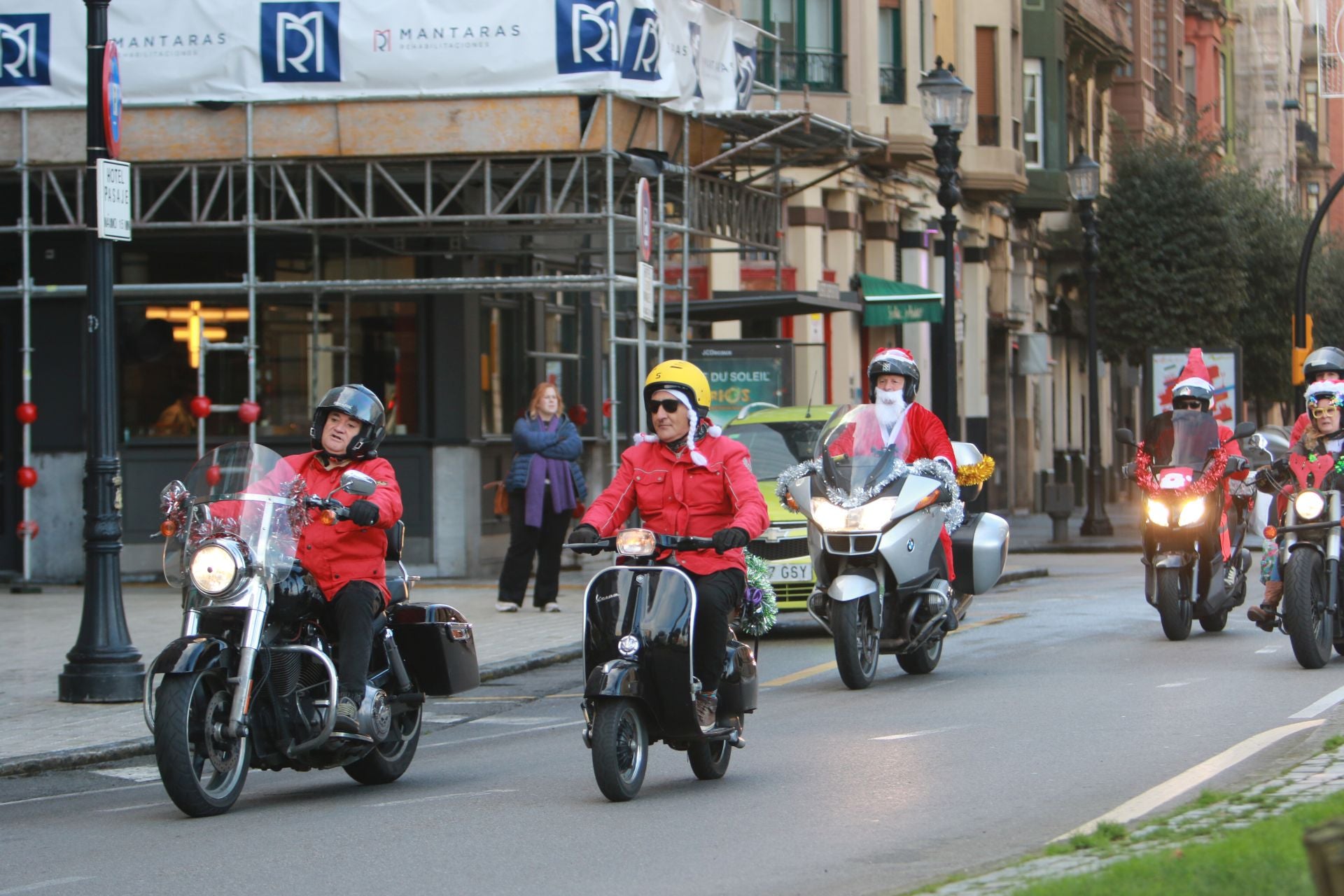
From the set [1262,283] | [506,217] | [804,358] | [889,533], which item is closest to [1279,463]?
[889,533]

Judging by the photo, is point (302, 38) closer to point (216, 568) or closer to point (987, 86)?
point (216, 568)

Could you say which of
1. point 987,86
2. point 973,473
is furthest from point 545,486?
point 987,86

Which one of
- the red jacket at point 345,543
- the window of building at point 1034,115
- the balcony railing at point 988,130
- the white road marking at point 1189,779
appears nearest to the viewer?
the white road marking at point 1189,779

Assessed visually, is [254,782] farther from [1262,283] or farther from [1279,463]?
[1262,283]

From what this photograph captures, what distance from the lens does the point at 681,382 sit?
8883 millimetres

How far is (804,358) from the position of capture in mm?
31297

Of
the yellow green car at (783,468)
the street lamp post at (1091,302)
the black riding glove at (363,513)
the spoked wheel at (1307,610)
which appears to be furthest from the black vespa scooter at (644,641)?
the street lamp post at (1091,302)

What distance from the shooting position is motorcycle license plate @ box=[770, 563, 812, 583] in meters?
15.9

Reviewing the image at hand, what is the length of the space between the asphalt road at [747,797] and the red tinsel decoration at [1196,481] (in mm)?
1533

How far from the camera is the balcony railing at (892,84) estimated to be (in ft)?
110

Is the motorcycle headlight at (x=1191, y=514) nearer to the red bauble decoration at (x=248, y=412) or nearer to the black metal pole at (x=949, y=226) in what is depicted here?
the black metal pole at (x=949, y=226)

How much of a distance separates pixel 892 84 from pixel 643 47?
15.6 m

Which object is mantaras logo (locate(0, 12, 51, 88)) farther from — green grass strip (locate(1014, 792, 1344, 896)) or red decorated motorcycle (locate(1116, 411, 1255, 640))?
green grass strip (locate(1014, 792, 1344, 896))

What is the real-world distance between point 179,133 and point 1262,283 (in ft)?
111
